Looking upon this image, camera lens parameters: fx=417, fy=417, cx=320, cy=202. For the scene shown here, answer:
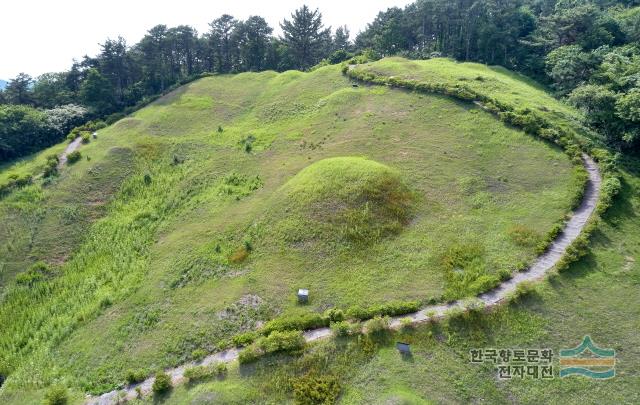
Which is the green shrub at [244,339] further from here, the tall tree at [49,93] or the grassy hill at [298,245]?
the tall tree at [49,93]

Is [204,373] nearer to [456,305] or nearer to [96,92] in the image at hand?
[456,305]

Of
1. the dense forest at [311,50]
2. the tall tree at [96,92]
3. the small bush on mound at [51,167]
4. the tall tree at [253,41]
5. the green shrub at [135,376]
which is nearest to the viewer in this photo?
the green shrub at [135,376]

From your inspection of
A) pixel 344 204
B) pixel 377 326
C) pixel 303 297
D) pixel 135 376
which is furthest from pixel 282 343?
pixel 344 204

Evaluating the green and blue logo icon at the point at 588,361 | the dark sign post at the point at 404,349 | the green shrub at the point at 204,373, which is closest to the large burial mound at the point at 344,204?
the dark sign post at the point at 404,349

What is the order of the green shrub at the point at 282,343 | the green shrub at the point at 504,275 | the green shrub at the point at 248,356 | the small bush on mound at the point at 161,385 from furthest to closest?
the green shrub at the point at 504,275 < the green shrub at the point at 282,343 < the green shrub at the point at 248,356 < the small bush on mound at the point at 161,385

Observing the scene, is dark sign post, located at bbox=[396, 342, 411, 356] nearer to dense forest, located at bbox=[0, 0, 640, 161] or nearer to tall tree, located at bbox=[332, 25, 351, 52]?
dense forest, located at bbox=[0, 0, 640, 161]
